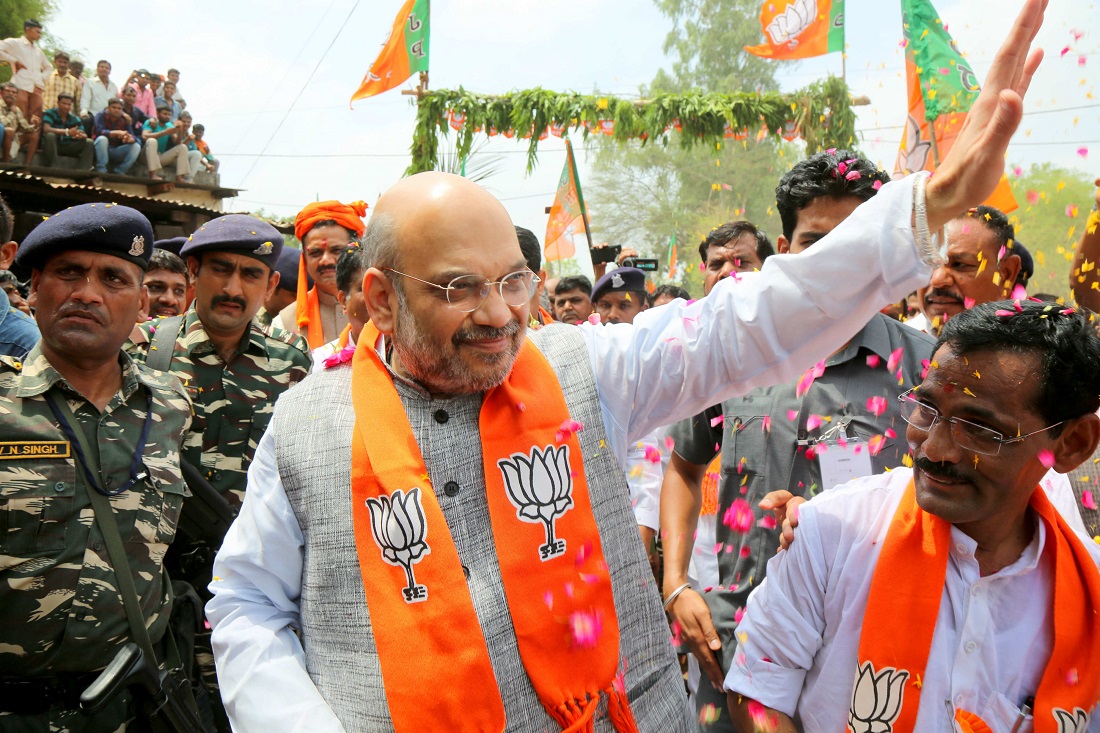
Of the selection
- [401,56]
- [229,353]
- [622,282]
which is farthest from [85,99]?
[229,353]

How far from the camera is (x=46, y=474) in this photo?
111 inches

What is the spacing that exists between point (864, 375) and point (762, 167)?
3812 centimetres

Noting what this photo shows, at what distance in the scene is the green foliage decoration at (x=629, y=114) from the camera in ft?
37.7

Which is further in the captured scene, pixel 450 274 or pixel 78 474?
pixel 78 474

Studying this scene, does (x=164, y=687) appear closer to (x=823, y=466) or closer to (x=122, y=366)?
(x=122, y=366)

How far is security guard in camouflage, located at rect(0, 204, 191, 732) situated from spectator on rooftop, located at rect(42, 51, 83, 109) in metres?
11.9

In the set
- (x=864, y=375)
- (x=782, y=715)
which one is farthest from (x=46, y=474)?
(x=864, y=375)

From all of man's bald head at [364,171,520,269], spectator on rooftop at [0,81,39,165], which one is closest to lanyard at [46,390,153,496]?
man's bald head at [364,171,520,269]

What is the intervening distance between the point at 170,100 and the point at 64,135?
3082 millimetres

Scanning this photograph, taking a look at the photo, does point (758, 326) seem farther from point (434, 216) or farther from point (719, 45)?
point (719, 45)

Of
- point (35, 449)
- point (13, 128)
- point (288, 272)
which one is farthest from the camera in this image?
point (13, 128)

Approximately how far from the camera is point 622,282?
6.69m

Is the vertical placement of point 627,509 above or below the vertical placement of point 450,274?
below

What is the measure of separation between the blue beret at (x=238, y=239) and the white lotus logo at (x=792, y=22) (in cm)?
885
